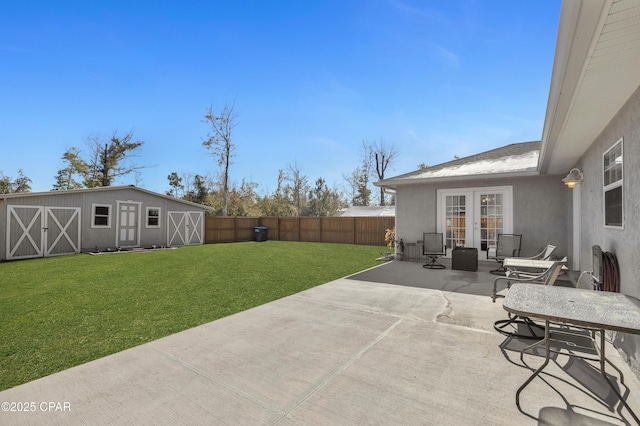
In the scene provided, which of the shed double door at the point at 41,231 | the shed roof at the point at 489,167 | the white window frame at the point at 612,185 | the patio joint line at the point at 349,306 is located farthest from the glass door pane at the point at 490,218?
the shed double door at the point at 41,231

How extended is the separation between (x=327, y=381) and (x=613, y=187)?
396 cm

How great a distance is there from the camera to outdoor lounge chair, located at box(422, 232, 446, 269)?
26.7 feet

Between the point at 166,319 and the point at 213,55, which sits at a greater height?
the point at 213,55

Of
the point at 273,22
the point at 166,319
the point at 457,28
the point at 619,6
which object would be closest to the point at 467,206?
the point at 457,28

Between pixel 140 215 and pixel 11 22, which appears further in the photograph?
pixel 140 215

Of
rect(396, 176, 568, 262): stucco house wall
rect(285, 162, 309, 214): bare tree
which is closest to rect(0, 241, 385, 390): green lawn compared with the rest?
rect(396, 176, 568, 262): stucco house wall

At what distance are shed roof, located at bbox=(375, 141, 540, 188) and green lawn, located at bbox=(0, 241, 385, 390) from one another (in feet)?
11.2

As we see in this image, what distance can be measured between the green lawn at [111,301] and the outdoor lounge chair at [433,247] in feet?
6.66

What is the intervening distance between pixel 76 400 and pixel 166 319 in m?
1.93

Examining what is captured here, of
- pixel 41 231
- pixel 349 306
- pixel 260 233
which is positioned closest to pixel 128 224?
pixel 41 231

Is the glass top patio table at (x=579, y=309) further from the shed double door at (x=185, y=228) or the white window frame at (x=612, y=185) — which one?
the shed double door at (x=185, y=228)

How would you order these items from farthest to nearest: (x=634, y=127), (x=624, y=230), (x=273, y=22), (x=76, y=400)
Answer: (x=273, y=22)
(x=624, y=230)
(x=634, y=127)
(x=76, y=400)

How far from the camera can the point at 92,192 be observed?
13.0m

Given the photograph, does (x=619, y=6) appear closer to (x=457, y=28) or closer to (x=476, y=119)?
(x=457, y=28)
